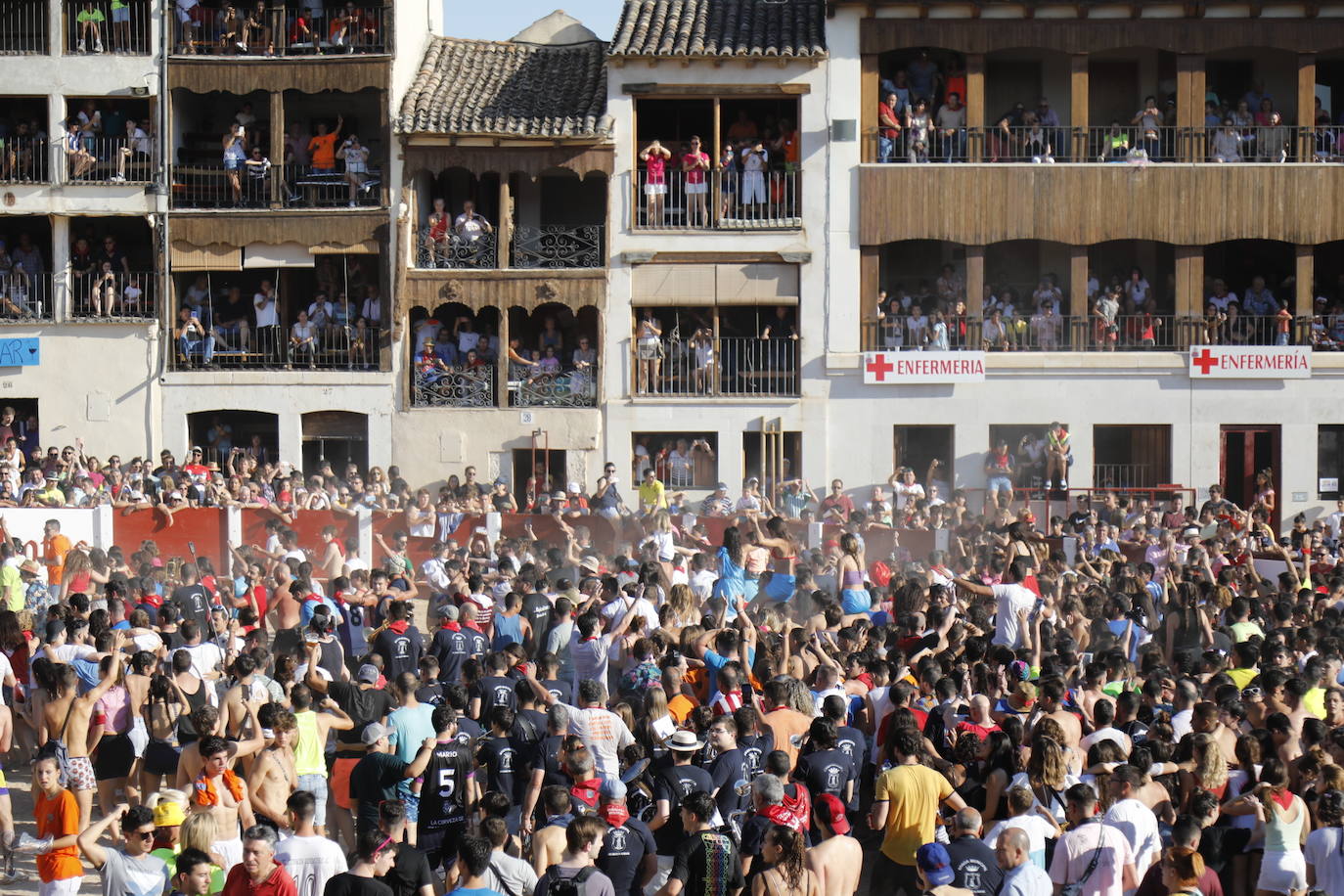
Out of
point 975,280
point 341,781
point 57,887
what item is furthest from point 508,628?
point 975,280

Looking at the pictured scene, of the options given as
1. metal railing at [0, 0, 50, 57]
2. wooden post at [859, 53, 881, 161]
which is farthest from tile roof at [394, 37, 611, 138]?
metal railing at [0, 0, 50, 57]

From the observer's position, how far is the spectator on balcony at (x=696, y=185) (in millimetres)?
29688

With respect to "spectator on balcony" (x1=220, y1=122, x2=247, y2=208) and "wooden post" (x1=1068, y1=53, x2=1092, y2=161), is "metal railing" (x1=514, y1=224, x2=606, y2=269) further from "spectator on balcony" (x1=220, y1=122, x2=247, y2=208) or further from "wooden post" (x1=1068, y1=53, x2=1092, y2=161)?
"wooden post" (x1=1068, y1=53, x2=1092, y2=161)

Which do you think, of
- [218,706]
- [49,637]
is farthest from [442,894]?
[49,637]

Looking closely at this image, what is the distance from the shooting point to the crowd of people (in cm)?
904

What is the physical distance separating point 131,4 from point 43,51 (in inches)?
68.3

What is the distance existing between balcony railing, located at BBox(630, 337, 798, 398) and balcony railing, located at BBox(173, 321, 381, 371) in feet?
15.6

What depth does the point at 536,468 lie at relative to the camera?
29812 millimetres

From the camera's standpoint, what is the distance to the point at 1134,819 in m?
9.26

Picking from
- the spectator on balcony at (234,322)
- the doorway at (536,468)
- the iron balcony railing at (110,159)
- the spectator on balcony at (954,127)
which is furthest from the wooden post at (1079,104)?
the iron balcony railing at (110,159)

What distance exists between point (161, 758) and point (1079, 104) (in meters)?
22.1

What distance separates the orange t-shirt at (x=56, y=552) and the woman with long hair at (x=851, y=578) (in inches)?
391

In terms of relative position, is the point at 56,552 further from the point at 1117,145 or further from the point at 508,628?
the point at 1117,145

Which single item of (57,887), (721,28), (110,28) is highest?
(110,28)
